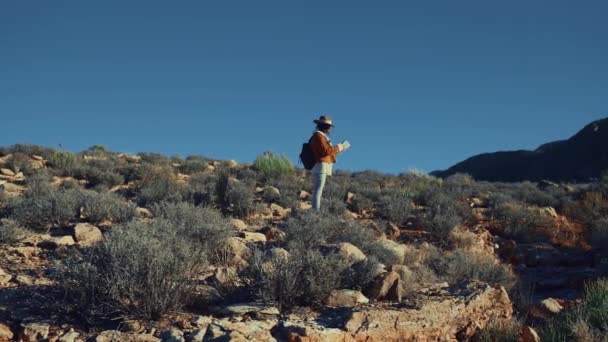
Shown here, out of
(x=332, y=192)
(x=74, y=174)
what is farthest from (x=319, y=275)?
(x=74, y=174)

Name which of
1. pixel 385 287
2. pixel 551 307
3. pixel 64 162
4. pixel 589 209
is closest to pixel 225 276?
pixel 385 287

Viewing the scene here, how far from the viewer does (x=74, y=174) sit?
14.4 meters

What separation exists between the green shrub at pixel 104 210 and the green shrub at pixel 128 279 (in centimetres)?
357

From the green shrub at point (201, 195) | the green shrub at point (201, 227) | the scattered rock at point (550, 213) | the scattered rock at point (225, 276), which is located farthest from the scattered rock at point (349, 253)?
the scattered rock at point (550, 213)

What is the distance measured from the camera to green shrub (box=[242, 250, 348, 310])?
4.80m

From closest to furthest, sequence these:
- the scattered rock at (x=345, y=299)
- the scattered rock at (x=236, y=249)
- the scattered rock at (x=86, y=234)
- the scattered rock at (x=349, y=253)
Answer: the scattered rock at (x=345, y=299) < the scattered rock at (x=349, y=253) < the scattered rock at (x=236, y=249) < the scattered rock at (x=86, y=234)

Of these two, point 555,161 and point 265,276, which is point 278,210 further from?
point 555,161

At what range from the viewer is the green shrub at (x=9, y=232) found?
6.80m

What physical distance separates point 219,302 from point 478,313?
2287mm

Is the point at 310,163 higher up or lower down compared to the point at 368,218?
higher up

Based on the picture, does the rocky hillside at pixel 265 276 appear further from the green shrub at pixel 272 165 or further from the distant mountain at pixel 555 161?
the distant mountain at pixel 555 161

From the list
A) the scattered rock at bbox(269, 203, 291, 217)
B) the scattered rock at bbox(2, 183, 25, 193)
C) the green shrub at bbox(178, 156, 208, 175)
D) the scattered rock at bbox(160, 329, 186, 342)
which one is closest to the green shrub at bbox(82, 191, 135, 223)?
the scattered rock at bbox(269, 203, 291, 217)

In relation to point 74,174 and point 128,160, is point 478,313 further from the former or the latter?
point 128,160

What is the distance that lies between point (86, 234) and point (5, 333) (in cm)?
320
